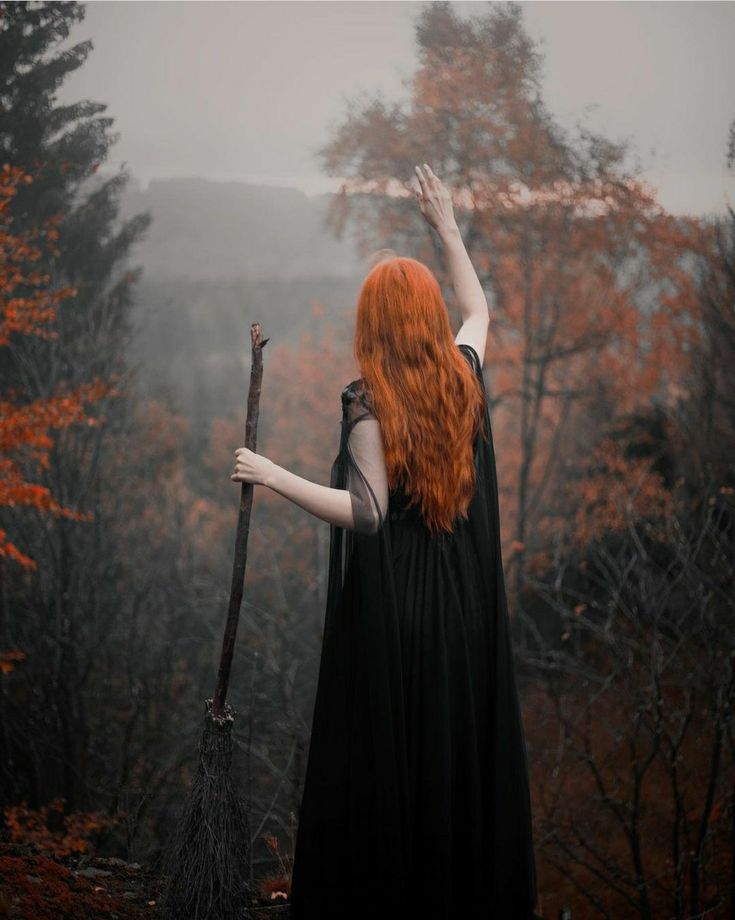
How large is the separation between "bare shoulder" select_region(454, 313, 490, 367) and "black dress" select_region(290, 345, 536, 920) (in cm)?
4

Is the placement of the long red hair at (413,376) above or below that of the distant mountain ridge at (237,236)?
below

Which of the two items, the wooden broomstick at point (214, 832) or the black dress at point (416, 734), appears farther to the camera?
the wooden broomstick at point (214, 832)

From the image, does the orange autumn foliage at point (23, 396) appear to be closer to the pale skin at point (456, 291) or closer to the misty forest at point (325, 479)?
the misty forest at point (325, 479)

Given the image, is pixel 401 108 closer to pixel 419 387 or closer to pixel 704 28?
pixel 704 28

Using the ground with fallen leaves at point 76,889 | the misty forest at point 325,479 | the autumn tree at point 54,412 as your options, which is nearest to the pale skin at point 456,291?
the misty forest at point 325,479

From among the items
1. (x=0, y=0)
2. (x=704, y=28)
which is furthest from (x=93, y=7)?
(x=704, y=28)

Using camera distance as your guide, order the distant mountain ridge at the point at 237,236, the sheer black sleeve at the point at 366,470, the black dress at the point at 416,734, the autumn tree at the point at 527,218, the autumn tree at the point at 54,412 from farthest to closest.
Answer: the distant mountain ridge at the point at 237,236, the autumn tree at the point at 527,218, the autumn tree at the point at 54,412, the black dress at the point at 416,734, the sheer black sleeve at the point at 366,470

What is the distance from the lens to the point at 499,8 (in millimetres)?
12133

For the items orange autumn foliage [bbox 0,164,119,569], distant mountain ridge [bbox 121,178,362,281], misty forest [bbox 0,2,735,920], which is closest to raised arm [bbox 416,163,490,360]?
misty forest [bbox 0,2,735,920]

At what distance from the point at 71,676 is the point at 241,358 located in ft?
49.6

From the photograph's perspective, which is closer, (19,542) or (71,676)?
(71,676)

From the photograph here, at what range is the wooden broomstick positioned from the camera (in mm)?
2428

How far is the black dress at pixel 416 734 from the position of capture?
2.08 m

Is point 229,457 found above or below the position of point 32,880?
above
